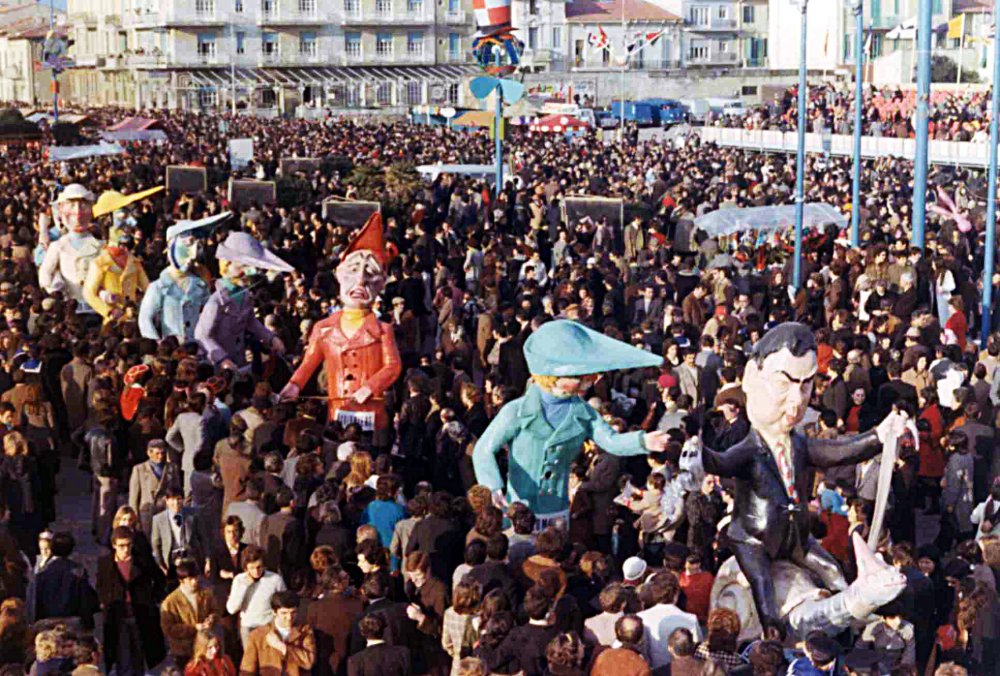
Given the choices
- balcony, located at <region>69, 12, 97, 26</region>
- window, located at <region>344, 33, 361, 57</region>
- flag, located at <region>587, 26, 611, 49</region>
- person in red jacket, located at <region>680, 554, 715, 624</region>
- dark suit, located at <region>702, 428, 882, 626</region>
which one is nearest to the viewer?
dark suit, located at <region>702, 428, 882, 626</region>

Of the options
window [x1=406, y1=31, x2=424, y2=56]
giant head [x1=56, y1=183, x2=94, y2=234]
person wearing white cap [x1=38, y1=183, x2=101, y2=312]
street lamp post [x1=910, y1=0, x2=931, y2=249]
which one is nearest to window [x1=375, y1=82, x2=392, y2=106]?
window [x1=406, y1=31, x2=424, y2=56]

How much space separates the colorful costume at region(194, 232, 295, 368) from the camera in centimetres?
1301

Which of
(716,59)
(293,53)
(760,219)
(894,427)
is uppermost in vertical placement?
(293,53)

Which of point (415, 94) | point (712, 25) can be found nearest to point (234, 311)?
point (415, 94)

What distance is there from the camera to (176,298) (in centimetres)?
1357

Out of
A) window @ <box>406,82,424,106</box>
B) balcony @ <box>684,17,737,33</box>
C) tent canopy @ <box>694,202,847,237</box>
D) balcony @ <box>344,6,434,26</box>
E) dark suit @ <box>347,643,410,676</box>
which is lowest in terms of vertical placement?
window @ <box>406,82,424,106</box>

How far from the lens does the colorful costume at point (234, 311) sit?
1301 centimetres

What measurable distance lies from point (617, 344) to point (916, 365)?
14.3ft

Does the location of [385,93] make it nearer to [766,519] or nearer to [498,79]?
[498,79]

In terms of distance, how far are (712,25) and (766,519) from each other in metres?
82.1

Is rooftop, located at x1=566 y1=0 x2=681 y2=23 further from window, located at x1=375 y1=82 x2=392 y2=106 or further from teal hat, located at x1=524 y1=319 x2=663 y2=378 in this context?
teal hat, located at x1=524 y1=319 x2=663 y2=378

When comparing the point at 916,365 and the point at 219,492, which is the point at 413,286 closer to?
the point at 916,365

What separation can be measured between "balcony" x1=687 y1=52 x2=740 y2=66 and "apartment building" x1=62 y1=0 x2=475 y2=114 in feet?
36.7

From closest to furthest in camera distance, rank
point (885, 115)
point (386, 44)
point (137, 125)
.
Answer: point (137, 125), point (885, 115), point (386, 44)
